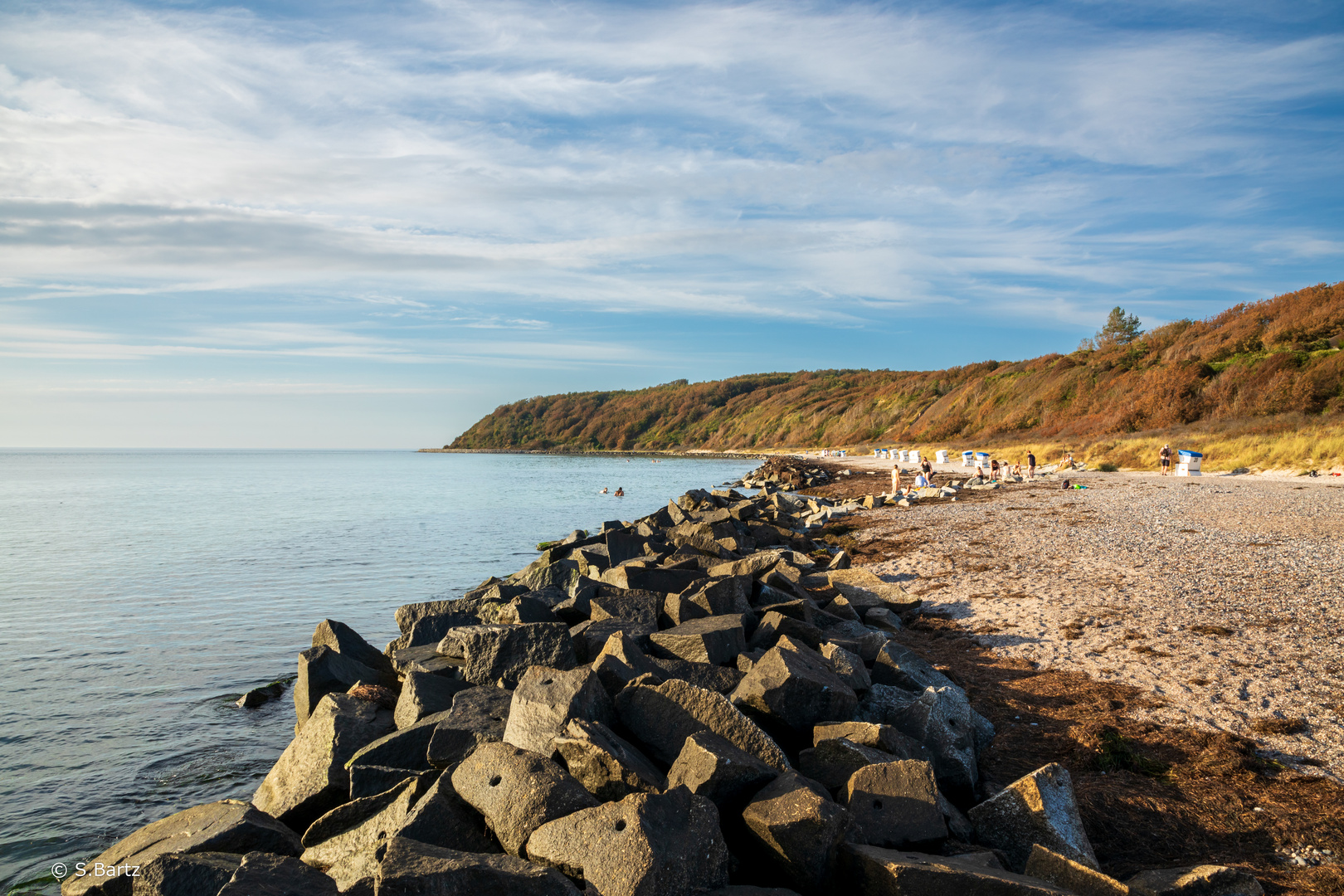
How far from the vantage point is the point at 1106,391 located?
157ft

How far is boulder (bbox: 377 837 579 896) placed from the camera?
107 inches

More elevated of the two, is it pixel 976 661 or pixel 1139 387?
pixel 1139 387

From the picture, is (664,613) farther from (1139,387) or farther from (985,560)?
(1139,387)

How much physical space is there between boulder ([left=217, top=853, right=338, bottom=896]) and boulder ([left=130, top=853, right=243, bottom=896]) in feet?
0.67

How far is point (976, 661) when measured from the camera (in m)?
7.22

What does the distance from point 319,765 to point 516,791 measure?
6.13ft

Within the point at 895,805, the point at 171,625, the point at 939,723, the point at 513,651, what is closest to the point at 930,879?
the point at 895,805

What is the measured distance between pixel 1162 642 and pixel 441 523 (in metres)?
22.1

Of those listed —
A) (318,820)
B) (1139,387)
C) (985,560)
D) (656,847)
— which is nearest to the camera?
(656,847)

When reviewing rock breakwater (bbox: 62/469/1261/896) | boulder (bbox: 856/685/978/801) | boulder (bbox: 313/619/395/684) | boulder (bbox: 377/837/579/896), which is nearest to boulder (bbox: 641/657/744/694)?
rock breakwater (bbox: 62/469/1261/896)

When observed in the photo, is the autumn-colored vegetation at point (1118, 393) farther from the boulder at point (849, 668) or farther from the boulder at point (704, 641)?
the boulder at point (704, 641)

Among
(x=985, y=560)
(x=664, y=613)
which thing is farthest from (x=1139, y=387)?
(x=664, y=613)

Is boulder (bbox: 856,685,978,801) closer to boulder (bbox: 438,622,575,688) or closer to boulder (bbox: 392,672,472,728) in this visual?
boulder (bbox: 438,622,575,688)

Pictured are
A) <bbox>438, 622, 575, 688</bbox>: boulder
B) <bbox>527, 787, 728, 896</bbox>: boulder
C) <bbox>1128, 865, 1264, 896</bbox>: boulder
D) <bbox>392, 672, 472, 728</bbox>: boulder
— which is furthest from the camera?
<bbox>438, 622, 575, 688</bbox>: boulder
